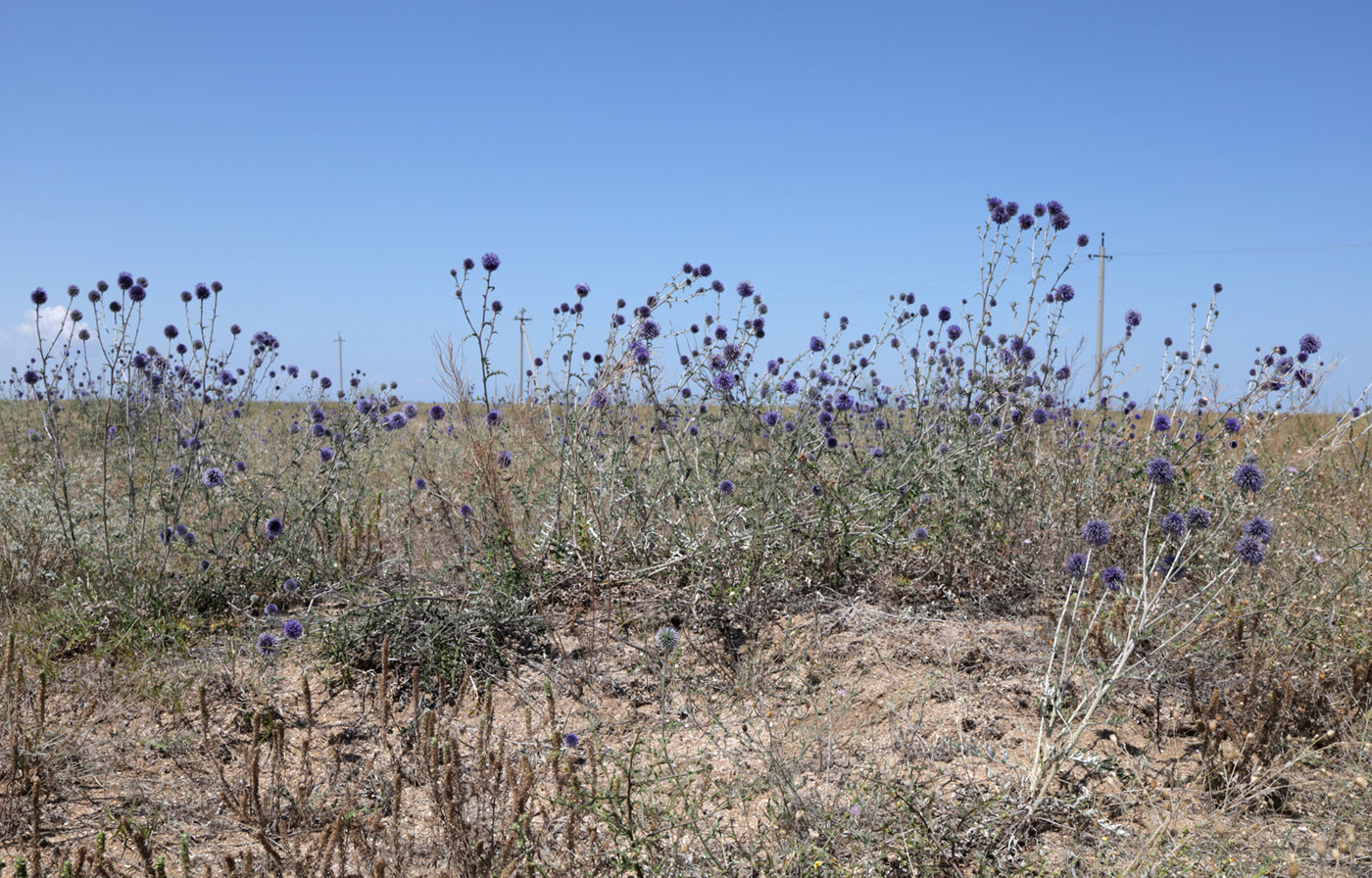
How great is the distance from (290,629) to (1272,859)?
347cm

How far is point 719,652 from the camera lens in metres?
3.61

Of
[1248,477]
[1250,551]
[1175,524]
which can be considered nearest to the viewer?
[1250,551]

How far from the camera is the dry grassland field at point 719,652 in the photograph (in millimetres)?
2355

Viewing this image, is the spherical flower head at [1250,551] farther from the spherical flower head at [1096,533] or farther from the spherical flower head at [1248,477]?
the spherical flower head at [1096,533]

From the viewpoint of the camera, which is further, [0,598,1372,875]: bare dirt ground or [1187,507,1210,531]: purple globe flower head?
[1187,507,1210,531]: purple globe flower head

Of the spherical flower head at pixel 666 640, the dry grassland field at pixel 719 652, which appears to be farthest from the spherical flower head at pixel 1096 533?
the spherical flower head at pixel 666 640

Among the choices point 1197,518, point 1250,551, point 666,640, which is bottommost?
point 666,640

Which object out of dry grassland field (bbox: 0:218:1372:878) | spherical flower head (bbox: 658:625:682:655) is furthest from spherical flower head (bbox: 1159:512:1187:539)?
spherical flower head (bbox: 658:625:682:655)

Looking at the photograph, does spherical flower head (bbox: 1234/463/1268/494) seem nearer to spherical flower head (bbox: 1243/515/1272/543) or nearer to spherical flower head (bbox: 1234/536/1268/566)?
spherical flower head (bbox: 1243/515/1272/543)

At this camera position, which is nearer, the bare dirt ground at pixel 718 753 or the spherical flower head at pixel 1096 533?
the bare dirt ground at pixel 718 753

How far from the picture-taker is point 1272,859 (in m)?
2.32

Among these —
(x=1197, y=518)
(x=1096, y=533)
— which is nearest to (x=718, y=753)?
(x=1096, y=533)

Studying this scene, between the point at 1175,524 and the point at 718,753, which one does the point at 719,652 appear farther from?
the point at 1175,524

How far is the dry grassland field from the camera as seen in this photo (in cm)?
236
